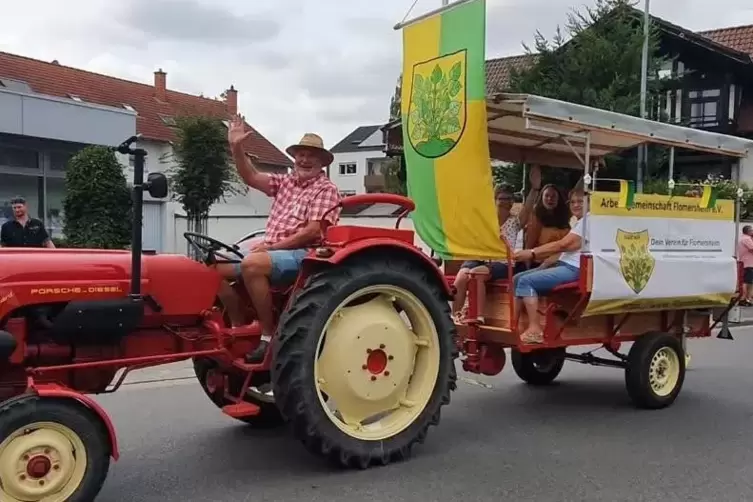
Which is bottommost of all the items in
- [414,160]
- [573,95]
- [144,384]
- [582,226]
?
[144,384]

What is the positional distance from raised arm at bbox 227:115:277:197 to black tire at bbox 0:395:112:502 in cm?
204

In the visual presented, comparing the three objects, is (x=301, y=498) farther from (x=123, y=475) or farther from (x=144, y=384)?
(x=144, y=384)

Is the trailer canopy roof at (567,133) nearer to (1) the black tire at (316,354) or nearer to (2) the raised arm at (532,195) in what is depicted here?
(2) the raised arm at (532,195)

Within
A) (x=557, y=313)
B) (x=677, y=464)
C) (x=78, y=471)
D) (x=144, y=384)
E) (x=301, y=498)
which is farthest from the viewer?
(x=144, y=384)

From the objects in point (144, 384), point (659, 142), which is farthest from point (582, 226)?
point (144, 384)

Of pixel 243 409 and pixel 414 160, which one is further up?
pixel 414 160

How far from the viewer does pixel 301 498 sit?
14.5ft

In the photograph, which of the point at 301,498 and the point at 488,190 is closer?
the point at 301,498

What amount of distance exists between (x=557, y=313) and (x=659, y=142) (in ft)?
5.50

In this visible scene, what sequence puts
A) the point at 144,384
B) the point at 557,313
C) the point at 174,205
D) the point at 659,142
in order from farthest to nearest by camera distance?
the point at 174,205 → the point at 144,384 → the point at 659,142 → the point at 557,313

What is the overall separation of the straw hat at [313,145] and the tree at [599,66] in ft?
45.2

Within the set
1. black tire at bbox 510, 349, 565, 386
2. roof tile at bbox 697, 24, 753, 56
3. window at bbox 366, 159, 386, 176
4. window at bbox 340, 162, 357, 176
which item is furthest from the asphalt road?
window at bbox 340, 162, 357, 176

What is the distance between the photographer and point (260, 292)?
4.82 metres

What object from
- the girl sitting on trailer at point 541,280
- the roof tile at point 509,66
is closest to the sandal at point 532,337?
the girl sitting on trailer at point 541,280
